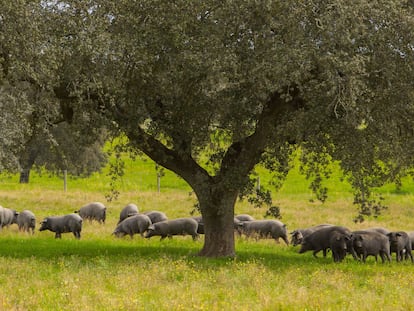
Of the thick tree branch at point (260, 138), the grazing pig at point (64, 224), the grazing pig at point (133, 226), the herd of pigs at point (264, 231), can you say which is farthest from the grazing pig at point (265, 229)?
the thick tree branch at point (260, 138)

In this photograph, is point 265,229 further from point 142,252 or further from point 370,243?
point 142,252

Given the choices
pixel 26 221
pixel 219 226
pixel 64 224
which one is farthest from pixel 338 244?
pixel 26 221

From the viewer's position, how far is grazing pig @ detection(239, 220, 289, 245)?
28.0m

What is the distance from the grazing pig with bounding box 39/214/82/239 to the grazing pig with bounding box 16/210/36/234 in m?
1.64

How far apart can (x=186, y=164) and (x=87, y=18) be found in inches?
230

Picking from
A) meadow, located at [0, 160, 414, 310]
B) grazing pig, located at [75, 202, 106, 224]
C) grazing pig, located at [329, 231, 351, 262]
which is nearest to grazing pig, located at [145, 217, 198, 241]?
meadow, located at [0, 160, 414, 310]

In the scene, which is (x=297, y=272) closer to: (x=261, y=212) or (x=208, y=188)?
(x=208, y=188)

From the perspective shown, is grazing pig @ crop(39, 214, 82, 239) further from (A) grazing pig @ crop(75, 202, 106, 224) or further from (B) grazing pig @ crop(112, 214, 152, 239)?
(A) grazing pig @ crop(75, 202, 106, 224)

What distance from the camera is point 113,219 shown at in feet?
119

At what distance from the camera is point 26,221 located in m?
30.2

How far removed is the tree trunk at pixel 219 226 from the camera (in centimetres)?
2131

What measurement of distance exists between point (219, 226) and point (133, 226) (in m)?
7.79

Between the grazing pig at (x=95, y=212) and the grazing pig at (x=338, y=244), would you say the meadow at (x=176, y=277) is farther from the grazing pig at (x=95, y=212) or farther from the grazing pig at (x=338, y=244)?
the grazing pig at (x=95, y=212)

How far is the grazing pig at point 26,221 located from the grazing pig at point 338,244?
14223 millimetres
